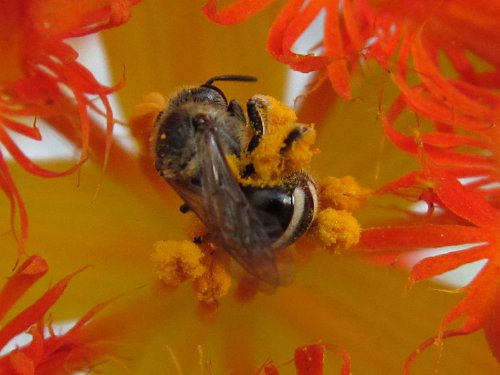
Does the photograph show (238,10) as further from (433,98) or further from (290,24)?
(433,98)

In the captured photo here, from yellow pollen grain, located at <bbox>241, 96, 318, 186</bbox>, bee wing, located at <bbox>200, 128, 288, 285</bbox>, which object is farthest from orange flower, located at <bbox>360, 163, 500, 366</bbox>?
bee wing, located at <bbox>200, 128, 288, 285</bbox>

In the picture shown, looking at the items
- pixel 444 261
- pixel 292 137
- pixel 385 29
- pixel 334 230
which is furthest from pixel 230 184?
pixel 385 29

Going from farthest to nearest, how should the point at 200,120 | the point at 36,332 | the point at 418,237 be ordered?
the point at 418,237
the point at 36,332
the point at 200,120

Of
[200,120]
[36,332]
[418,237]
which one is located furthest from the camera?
[418,237]

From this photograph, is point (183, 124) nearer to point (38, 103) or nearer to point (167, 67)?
point (38, 103)

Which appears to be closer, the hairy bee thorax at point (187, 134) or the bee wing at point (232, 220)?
the bee wing at point (232, 220)

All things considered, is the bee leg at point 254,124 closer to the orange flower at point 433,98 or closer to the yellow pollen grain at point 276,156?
the yellow pollen grain at point 276,156

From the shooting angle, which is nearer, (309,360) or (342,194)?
(309,360)

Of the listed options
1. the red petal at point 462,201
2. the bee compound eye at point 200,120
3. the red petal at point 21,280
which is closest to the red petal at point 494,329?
the red petal at point 462,201
